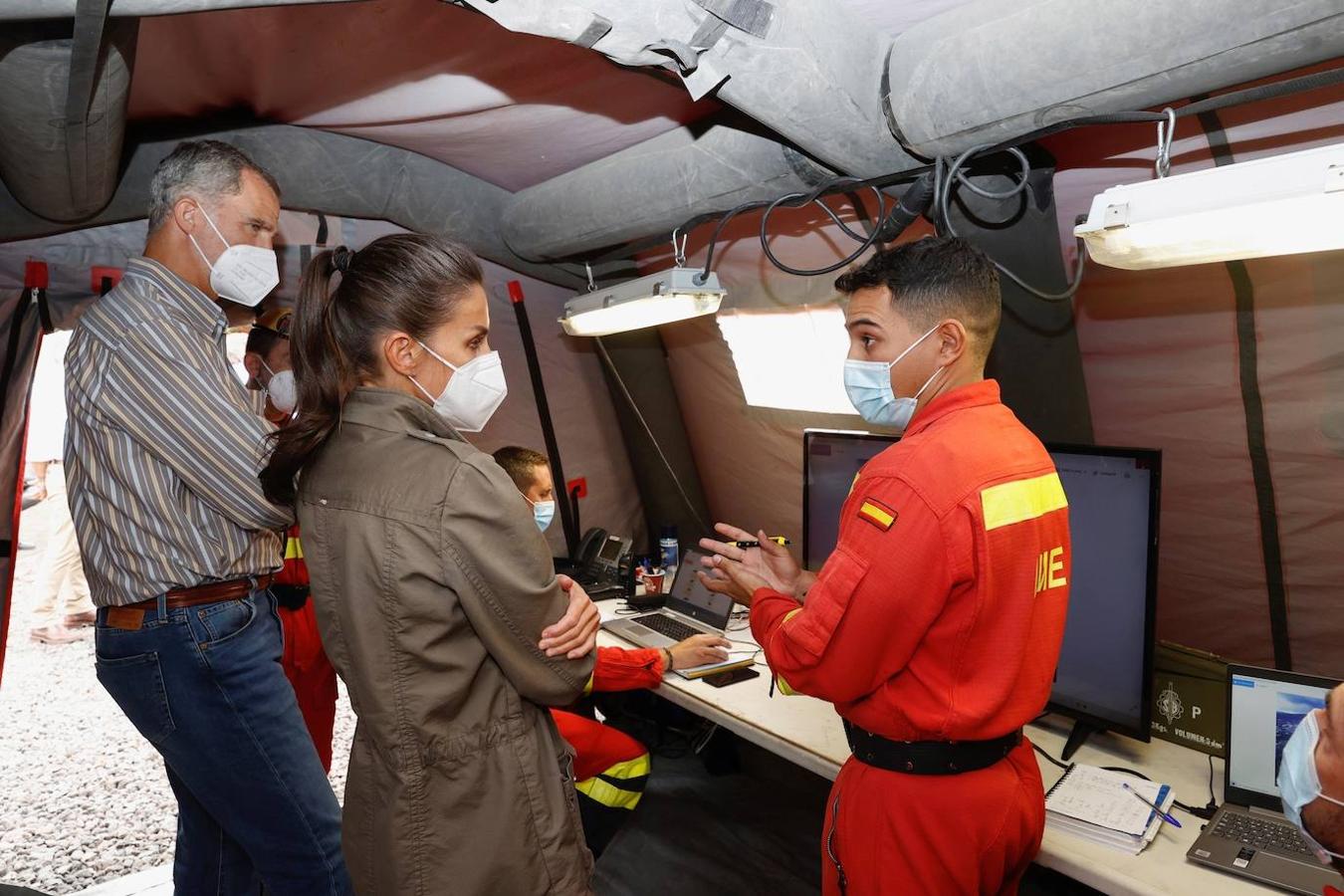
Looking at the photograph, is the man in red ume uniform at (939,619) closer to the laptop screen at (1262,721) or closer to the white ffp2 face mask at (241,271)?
the laptop screen at (1262,721)

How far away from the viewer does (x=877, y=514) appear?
4.12 ft

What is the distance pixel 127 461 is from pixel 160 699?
46 centimetres

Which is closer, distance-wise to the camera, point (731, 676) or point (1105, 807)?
point (1105, 807)

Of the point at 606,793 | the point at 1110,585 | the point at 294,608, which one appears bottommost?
the point at 606,793

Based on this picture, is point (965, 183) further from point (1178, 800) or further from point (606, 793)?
point (606, 793)

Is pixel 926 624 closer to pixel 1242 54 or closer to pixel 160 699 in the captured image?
pixel 1242 54

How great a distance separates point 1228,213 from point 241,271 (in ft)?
6.07

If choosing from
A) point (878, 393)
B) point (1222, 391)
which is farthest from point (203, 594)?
point (1222, 391)

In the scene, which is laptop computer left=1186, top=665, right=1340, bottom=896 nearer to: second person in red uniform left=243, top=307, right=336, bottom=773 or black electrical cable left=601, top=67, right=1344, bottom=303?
black electrical cable left=601, top=67, right=1344, bottom=303

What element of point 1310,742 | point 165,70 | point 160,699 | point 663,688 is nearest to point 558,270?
point 165,70

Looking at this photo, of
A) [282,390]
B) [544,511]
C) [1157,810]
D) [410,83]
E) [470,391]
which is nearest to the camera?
[470,391]

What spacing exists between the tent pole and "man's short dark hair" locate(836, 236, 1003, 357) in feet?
7.07

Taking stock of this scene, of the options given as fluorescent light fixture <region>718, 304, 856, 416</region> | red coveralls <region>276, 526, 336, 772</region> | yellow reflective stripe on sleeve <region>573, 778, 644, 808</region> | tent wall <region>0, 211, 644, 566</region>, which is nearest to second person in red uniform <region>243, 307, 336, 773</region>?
red coveralls <region>276, 526, 336, 772</region>

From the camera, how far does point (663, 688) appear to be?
7.30ft
